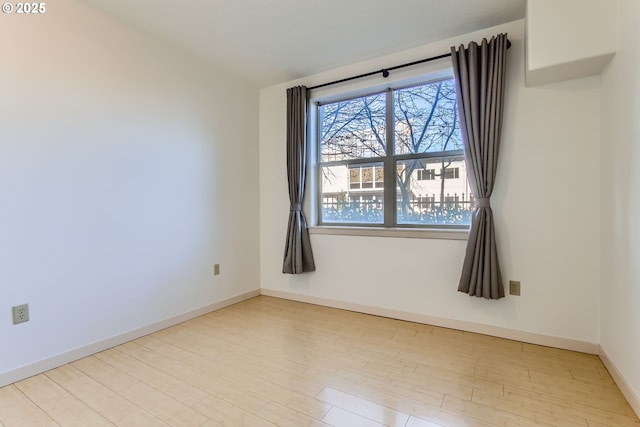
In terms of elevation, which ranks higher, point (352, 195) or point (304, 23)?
point (304, 23)

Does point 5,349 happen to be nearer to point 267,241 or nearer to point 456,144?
point 267,241

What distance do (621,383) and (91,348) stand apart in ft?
11.0

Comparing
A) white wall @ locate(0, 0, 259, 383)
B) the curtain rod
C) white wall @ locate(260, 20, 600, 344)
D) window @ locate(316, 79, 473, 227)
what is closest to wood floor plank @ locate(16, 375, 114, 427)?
white wall @ locate(0, 0, 259, 383)

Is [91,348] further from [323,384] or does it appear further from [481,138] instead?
[481,138]

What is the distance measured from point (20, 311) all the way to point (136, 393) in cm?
92

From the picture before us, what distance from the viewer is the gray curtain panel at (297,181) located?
3.34 metres

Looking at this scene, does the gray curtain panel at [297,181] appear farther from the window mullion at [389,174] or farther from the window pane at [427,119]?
the window pane at [427,119]

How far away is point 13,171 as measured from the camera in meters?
1.88

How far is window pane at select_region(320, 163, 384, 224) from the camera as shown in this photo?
316 cm

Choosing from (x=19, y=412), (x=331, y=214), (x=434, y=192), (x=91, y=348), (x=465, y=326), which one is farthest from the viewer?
(x=331, y=214)

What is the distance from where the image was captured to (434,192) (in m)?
2.85

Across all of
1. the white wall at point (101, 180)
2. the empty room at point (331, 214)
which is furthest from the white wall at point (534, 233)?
the white wall at point (101, 180)

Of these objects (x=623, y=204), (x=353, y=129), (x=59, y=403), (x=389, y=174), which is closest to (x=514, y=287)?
(x=623, y=204)

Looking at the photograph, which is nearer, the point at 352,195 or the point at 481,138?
the point at 481,138
